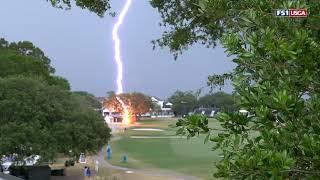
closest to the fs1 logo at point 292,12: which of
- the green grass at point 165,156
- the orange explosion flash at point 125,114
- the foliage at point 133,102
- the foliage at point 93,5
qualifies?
the foliage at point 93,5

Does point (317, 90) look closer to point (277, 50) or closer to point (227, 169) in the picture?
point (277, 50)

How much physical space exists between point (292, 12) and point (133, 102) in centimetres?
11587

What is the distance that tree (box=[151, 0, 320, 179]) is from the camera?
2.23 metres

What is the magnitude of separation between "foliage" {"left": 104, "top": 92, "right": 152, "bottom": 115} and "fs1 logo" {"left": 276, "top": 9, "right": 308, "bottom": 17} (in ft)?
377

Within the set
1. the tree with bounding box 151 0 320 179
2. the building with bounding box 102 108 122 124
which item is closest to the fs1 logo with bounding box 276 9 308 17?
the tree with bounding box 151 0 320 179

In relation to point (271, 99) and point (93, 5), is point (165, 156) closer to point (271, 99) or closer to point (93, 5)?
point (93, 5)

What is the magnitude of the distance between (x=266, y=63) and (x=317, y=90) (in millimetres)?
255

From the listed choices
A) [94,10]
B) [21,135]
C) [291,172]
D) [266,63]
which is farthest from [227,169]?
[21,135]

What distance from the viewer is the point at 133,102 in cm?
11812

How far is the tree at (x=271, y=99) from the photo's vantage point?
223cm

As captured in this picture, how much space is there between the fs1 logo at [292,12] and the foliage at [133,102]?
377ft

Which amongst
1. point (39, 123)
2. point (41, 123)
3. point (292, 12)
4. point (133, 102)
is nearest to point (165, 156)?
point (41, 123)

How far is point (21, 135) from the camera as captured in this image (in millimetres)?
29438

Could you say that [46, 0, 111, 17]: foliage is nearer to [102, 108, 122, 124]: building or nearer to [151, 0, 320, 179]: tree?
[151, 0, 320, 179]: tree
